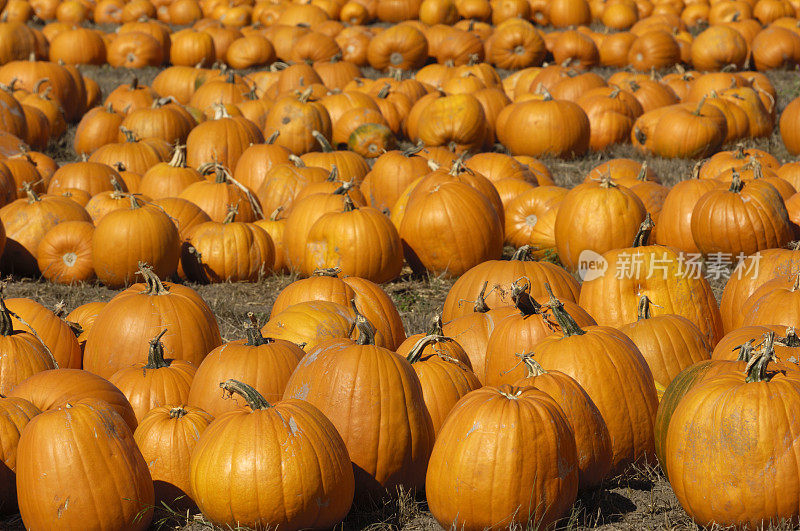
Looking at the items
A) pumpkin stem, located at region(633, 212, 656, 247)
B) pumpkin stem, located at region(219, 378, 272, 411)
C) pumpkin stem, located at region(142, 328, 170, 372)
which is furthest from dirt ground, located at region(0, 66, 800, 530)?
pumpkin stem, located at region(633, 212, 656, 247)

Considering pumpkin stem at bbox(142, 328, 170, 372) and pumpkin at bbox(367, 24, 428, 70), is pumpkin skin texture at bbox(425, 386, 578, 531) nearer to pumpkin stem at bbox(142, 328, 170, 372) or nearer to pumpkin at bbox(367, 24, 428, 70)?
pumpkin stem at bbox(142, 328, 170, 372)

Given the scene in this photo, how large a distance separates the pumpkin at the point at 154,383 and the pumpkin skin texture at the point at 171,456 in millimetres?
418

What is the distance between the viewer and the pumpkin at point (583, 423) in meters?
3.39

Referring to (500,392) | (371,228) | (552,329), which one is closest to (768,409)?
(500,392)

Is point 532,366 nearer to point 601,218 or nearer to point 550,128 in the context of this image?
point 601,218

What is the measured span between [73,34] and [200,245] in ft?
29.5

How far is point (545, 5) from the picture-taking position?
17156mm

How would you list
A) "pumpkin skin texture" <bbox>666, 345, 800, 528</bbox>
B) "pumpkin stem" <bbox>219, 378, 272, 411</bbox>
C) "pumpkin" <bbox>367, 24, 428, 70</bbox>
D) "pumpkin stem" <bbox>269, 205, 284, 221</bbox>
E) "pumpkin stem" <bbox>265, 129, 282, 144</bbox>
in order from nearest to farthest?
"pumpkin skin texture" <bbox>666, 345, 800, 528</bbox> → "pumpkin stem" <bbox>219, 378, 272, 411</bbox> → "pumpkin stem" <bbox>269, 205, 284, 221</bbox> → "pumpkin stem" <bbox>265, 129, 282, 144</bbox> → "pumpkin" <bbox>367, 24, 428, 70</bbox>

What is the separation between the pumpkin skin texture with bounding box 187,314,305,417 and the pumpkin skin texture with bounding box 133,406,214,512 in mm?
281

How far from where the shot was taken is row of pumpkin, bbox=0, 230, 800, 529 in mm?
3074

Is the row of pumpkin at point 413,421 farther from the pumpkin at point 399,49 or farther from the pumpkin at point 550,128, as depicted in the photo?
the pumpkin at point 399,49

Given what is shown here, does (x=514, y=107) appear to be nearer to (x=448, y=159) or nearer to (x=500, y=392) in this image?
(x=448, y=159)

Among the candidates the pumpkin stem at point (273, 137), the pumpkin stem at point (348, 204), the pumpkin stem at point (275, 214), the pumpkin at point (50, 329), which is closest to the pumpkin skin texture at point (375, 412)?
the pumpkin at point (50, 329)

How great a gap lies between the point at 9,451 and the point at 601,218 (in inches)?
164
